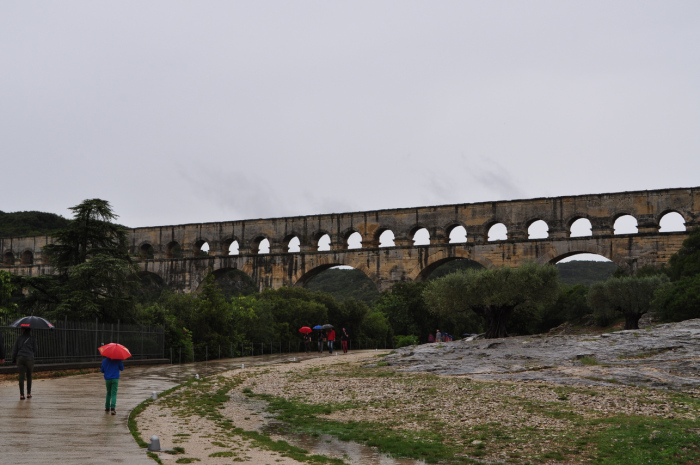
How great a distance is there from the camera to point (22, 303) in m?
21.6

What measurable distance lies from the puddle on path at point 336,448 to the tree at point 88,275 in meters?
12.1

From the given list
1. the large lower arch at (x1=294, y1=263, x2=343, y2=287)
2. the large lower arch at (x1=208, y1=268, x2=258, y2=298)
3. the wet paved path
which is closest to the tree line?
the large lower arch at (x1=294, y1=263, x2=343, y2=287)

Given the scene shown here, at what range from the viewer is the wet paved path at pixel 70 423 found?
280 inches

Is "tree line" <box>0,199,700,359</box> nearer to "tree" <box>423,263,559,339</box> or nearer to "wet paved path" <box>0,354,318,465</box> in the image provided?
"tree" <box>423,263,559,339</box>

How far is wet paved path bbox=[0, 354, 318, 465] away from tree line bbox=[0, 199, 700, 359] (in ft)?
16.5

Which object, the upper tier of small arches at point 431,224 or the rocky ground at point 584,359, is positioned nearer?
the rocky ground at point 584,359

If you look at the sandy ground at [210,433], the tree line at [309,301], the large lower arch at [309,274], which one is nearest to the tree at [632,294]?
the tree line at [309,301]

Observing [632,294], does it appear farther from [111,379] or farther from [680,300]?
[111,379]

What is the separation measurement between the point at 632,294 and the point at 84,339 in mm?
19278

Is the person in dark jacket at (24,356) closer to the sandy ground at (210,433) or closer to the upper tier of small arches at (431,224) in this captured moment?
the sandy ground at (210,433)

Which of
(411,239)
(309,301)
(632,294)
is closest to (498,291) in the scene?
(632,294)

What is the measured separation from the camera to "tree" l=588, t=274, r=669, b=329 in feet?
86.8

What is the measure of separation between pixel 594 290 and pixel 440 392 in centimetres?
1685

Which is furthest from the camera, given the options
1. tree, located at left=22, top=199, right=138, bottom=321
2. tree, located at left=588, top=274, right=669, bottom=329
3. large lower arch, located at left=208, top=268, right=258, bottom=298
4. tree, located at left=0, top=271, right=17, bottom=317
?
large lower arch, located at left=208, top=268, right=258, bottom=298
